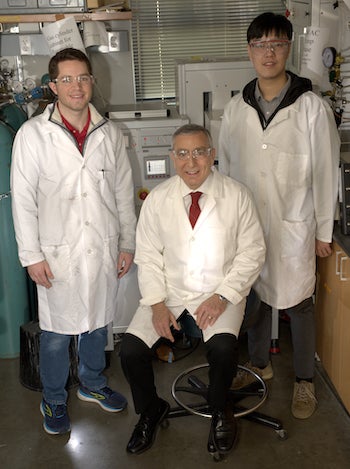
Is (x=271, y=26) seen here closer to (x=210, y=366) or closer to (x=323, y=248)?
(x=323, y=248)

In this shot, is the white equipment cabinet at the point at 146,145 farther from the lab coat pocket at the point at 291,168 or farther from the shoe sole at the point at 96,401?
the lab coat pocket at the point at 291,168

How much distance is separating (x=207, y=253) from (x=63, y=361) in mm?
763

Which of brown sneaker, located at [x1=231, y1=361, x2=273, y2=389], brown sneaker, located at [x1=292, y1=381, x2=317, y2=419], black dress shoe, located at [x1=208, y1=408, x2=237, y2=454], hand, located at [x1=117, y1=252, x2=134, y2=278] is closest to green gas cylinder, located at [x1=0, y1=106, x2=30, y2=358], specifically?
hand, located at [x1=117, y1=252, x2=134, y2=278]

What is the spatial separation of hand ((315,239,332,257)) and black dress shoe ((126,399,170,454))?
0.92 meters

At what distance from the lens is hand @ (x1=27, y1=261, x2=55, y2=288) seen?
2.29 metres

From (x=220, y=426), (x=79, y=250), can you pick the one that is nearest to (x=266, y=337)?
(x=220, y=426)

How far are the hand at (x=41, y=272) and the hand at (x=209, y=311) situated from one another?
Result: 60 cm

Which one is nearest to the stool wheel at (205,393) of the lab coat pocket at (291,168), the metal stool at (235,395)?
Result: the metal stool at (235,395)

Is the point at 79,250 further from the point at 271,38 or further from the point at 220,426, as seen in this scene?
the point at 271,38

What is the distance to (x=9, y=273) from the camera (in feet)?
9.77

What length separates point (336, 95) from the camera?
107 inches

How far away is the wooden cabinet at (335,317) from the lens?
2307mm

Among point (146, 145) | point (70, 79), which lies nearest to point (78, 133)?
point (70, 79)

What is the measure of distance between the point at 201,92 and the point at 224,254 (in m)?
1.10
